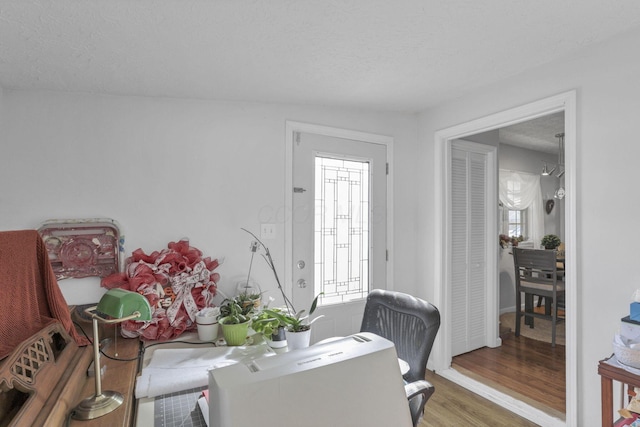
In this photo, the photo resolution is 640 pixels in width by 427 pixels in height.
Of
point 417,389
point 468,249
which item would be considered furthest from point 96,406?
point 468,249

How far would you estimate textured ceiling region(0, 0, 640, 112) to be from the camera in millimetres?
1363

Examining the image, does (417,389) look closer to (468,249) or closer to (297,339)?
(297,339)

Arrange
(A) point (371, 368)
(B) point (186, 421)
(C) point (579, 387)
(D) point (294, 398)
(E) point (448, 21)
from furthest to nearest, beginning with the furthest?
1. (C) point (579, 387)
2. (E) point (448, 21)
3. (B) point (186, 421)
4. (A) point (371, 368)
5. (D) point (294, 398)

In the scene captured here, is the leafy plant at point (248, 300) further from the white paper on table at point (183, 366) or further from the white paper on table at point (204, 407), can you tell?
the white paper on table at point (204, 407)

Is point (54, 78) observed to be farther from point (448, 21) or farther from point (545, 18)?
point (545, 18)

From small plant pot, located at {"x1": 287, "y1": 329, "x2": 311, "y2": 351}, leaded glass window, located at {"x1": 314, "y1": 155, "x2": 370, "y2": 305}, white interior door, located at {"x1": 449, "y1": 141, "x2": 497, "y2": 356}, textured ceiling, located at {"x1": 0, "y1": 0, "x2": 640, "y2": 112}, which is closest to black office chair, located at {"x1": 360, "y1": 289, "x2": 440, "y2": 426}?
small plant pot, located at {"x1": 287, "y1": 329, "x2": 311, "y2": 351}

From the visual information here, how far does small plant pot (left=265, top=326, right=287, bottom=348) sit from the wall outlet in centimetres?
92

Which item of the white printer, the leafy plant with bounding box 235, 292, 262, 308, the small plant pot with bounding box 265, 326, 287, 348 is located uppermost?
the white printer

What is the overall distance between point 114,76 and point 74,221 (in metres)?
0.84

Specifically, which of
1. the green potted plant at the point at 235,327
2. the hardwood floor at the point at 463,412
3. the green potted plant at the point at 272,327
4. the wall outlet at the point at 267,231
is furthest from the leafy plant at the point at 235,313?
the hardwood floor at the point at 463,412

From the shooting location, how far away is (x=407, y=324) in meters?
1.76

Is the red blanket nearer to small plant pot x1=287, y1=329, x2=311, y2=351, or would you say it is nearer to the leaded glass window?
small plant pot x1=287, y1=329, x2=311, y2=351

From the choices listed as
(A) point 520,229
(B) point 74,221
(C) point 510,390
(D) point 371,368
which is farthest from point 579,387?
(A) point 520,229

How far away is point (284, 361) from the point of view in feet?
2.78
